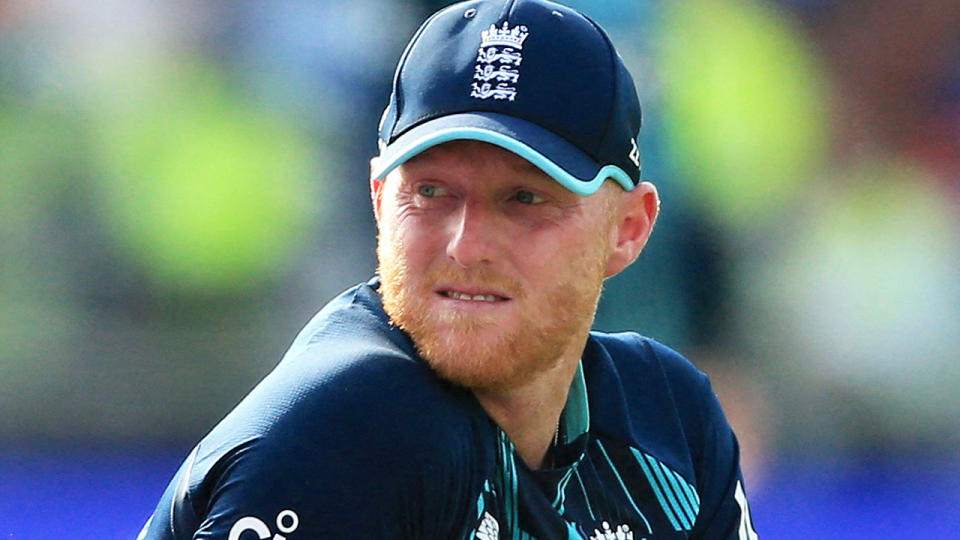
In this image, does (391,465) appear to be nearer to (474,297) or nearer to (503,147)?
(474,297)

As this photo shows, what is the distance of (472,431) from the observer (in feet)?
5.72

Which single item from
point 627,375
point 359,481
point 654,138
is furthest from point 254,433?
point 654,138

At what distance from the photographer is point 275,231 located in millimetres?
4941

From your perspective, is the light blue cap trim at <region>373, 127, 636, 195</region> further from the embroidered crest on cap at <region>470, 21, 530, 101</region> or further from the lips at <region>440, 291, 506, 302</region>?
the lips at <region>440, 291, 506, 302</region>

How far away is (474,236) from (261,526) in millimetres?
465

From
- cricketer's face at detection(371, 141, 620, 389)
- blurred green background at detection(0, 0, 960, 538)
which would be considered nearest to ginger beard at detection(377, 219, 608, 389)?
cricketer's face at detection(371, 141, 620, 389)

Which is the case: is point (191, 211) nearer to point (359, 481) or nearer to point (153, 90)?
point (153, 90)

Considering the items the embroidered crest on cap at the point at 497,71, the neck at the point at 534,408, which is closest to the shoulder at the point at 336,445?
the neck at the point at 534,408

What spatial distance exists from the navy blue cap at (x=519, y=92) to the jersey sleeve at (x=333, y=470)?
32cm

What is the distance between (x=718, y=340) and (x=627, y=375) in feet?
9.16

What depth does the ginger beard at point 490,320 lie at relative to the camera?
173 centimetres

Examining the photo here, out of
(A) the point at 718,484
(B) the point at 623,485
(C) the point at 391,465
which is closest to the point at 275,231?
(A) the point at 718,484

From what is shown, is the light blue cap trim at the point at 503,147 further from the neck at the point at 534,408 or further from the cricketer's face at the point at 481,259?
the neck at the point at 534,408

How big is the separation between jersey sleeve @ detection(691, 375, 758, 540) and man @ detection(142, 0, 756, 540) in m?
0.16
